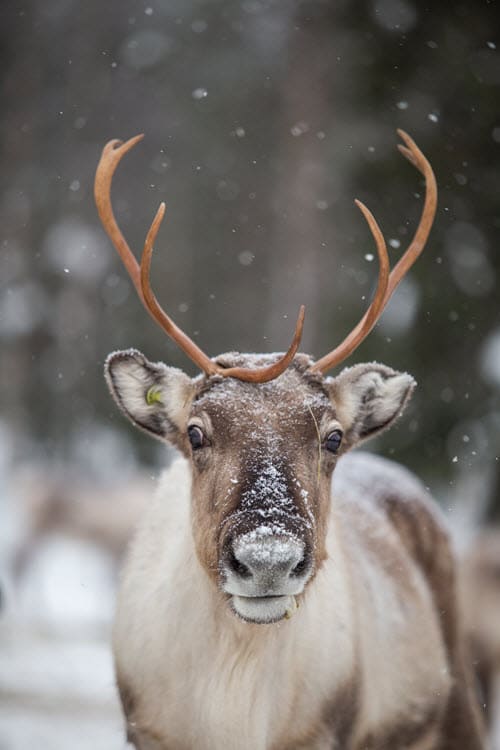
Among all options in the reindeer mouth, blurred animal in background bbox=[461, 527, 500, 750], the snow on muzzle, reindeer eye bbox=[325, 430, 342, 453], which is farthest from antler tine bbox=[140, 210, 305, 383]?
blurred animal in background bbox=[461, 527, 500, 750]

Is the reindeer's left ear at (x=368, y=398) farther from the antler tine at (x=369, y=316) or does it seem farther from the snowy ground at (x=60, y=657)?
the snowy ground at (x=60, y=657)

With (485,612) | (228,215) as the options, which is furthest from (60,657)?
(228,215)

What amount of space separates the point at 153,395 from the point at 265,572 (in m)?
1.04

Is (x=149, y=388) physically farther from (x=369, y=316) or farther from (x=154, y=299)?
(x=369, y=316)

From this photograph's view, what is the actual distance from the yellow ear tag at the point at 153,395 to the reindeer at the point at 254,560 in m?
0.01

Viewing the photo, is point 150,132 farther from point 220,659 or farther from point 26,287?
point 220,659

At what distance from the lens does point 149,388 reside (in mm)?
3881

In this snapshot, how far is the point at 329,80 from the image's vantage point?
13.0 m

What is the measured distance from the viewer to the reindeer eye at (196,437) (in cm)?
360

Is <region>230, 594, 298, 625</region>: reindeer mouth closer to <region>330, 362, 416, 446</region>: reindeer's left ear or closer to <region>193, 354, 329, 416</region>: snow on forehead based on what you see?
<region>193, 354, 329, 416</region>: snow on forehead

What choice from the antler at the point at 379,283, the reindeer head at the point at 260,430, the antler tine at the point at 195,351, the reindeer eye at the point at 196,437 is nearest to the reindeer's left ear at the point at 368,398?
the reindeer head at the point at 260,430

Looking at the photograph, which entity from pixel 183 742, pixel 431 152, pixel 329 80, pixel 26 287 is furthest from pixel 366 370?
pixel 26 287

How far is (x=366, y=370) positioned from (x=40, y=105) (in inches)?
412

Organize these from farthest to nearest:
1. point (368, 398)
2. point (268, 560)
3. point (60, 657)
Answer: point (60, 657) → point (368, 398) → point (268, 560)
